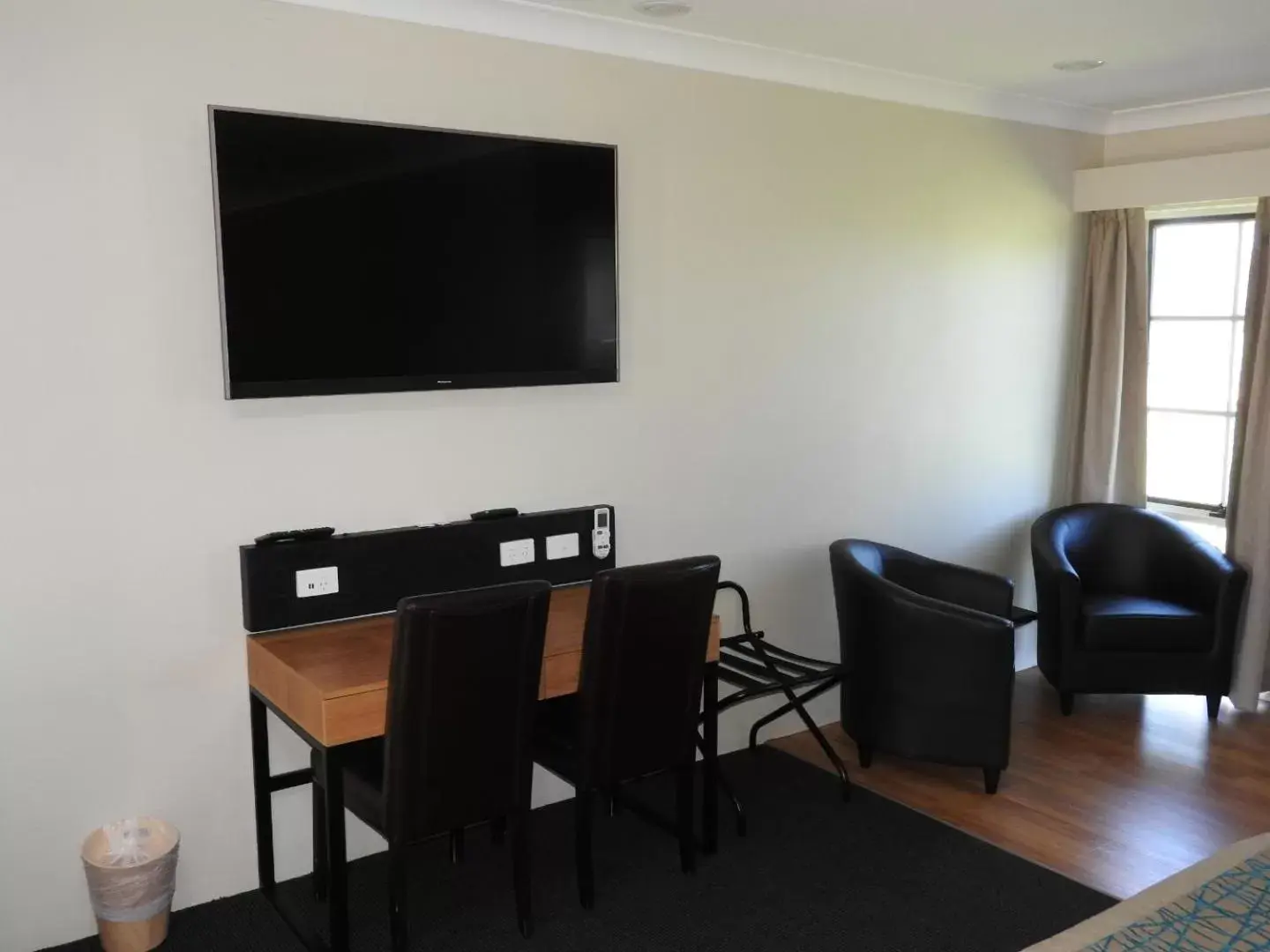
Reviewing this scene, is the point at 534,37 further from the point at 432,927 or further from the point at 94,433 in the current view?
the point at 432,927

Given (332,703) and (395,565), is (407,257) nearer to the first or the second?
(395,565)

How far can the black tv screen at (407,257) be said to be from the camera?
2.90 meters

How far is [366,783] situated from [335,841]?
15 centimetres

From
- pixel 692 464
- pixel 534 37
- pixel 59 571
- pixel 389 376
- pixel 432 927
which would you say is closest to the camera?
pixel 59 571

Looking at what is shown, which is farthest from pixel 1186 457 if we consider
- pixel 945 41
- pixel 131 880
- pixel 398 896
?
pixel 131 880

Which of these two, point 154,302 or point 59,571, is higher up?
point 154,302

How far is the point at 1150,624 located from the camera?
14.2 feet

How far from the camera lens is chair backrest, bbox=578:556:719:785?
292cm

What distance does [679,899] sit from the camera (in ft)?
10.2

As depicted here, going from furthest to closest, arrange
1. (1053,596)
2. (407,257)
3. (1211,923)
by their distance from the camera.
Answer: (1053,596)
(407,257)
(1211,923)

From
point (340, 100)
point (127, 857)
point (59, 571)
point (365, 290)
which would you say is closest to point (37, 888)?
point (127, 857)

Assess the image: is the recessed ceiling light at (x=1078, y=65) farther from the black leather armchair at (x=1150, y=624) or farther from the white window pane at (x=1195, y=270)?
the black leather armchair at (x=1150, y=624)

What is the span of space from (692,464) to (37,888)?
7.57 feet

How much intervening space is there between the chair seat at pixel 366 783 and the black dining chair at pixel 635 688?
0.48 metres
